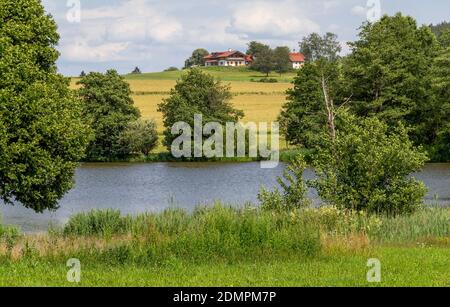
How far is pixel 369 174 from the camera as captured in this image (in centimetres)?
2816

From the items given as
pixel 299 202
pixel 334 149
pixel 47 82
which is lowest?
pixel 299 202

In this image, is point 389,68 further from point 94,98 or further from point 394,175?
point 394,175

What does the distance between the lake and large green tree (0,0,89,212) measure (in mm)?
6339

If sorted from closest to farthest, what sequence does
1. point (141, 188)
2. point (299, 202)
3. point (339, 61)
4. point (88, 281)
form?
point (88, 281)
point (299, 202)
point (141, 188)
point (339, 61)

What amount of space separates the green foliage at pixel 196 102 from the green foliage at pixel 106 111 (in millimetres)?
4749

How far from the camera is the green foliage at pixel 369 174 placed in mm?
28344

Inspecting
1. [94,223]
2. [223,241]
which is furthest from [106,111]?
[223,241]

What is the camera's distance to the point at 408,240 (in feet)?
73.8

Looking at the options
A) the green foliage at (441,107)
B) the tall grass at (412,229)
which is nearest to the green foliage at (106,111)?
the green foliage at (441,107)

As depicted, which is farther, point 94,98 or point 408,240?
point 94,98

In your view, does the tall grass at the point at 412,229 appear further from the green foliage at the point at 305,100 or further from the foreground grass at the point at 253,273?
the green foliage at the point at 305,100
